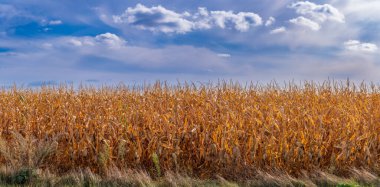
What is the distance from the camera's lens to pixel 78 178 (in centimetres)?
830

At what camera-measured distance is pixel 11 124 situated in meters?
11.4

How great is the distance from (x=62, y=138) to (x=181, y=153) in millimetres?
2744

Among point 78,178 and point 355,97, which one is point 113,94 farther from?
point 355,97

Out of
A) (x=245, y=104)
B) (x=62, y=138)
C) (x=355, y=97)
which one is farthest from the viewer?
(x=355, y=97)

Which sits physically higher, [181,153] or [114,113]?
[114,113]

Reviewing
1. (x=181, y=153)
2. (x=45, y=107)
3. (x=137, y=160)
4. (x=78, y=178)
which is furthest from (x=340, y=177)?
(x=45, y=107)

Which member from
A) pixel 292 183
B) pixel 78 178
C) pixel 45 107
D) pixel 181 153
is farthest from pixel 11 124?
pixel 292 183

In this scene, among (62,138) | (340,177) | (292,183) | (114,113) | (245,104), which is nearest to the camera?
(292,183)

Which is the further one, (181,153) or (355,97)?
(355,97)

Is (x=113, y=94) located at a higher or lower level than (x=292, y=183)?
higher

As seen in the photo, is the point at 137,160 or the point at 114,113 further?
the point at 114,113

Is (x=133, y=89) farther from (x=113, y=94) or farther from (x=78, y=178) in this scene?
(x=78, y=178)

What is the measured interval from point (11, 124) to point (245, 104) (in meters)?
6.21

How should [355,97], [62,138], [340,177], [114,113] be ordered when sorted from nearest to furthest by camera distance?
[340,177] < [62,138] < [114,113] < [355,97]
